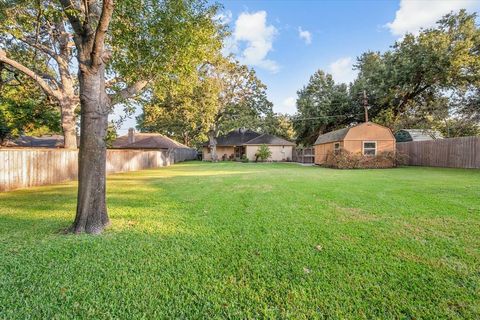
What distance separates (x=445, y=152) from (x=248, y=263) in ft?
58.6

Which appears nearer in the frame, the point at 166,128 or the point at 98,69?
the point at 98,69

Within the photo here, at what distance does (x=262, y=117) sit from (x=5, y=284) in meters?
31.3

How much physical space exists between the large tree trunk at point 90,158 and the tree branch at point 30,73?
7.95 m

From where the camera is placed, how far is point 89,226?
3752 millimetres

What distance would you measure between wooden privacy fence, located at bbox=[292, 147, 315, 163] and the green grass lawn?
65.5 feet

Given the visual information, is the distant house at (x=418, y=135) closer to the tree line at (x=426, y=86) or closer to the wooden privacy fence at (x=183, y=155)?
the tree line at (x=426, y=86)

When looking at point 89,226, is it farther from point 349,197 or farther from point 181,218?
point 349,197

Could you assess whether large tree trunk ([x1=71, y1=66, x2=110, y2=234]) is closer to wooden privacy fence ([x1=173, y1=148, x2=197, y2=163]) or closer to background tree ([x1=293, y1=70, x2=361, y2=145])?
wooden privacy fence ([x1=173, y1=148, x2=197, y2=163])

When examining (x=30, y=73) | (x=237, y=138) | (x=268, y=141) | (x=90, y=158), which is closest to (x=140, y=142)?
(x=237, y=138)

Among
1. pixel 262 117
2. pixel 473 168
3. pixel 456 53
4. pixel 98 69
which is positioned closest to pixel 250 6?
pixel 98 69

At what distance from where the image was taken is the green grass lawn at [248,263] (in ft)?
6.47

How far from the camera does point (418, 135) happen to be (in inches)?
790

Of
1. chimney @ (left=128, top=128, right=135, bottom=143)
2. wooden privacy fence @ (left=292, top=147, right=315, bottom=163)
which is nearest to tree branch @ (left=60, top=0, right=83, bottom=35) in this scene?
wooden privacy fence @ (left=292, top=147, right=315, bottom=163)

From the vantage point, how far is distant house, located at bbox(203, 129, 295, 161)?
1182 inches
